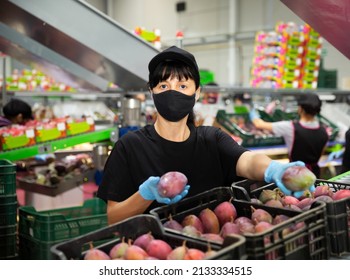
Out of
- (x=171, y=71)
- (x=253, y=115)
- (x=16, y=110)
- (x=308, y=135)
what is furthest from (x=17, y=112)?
(x=171, y=71)

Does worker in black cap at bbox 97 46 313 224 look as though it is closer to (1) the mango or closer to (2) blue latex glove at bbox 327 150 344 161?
(1) the mango

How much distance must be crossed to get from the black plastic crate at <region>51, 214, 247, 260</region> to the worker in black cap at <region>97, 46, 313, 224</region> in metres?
0.41

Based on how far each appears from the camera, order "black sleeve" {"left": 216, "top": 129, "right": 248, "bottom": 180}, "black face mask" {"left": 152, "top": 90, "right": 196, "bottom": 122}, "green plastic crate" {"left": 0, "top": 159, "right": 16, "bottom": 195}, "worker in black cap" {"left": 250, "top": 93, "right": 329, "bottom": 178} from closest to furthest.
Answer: "black face mask" {"left": 152, "top": 90, "right": 196, "bottom": 122} → "black sleeve" {"left": 216, "top": 129, "right": 248, "bottom": 180} → "green plastic crate" {"left": 0, "top": 159, "right": 16, "bottom": 195} → "worker in black cap" {"left": 250, "top": 93, "right": 329, "bottom": 178}

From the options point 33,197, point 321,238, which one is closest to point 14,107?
point 33,197

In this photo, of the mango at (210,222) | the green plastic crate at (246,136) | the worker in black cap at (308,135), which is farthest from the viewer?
the green plastic crate at (246,136)

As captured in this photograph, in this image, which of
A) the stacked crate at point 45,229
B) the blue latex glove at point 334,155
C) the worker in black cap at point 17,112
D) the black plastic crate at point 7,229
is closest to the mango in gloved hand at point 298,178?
the stacked crate at point 45,229

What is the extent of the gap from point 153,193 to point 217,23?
45.2 feet

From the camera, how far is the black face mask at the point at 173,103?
193cm

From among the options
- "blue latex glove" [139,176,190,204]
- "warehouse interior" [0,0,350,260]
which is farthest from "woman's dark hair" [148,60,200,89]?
"blue latex glove" [139,176,190,204]

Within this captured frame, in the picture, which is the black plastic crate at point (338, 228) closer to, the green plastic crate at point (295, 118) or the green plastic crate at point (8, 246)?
the green plastic crate at point (8, 246)

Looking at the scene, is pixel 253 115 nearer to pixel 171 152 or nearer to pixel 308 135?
pixel 308 135

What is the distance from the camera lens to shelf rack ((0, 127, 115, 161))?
3638 mm

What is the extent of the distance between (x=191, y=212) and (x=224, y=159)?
2.00ft

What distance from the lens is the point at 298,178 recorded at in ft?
4.72
